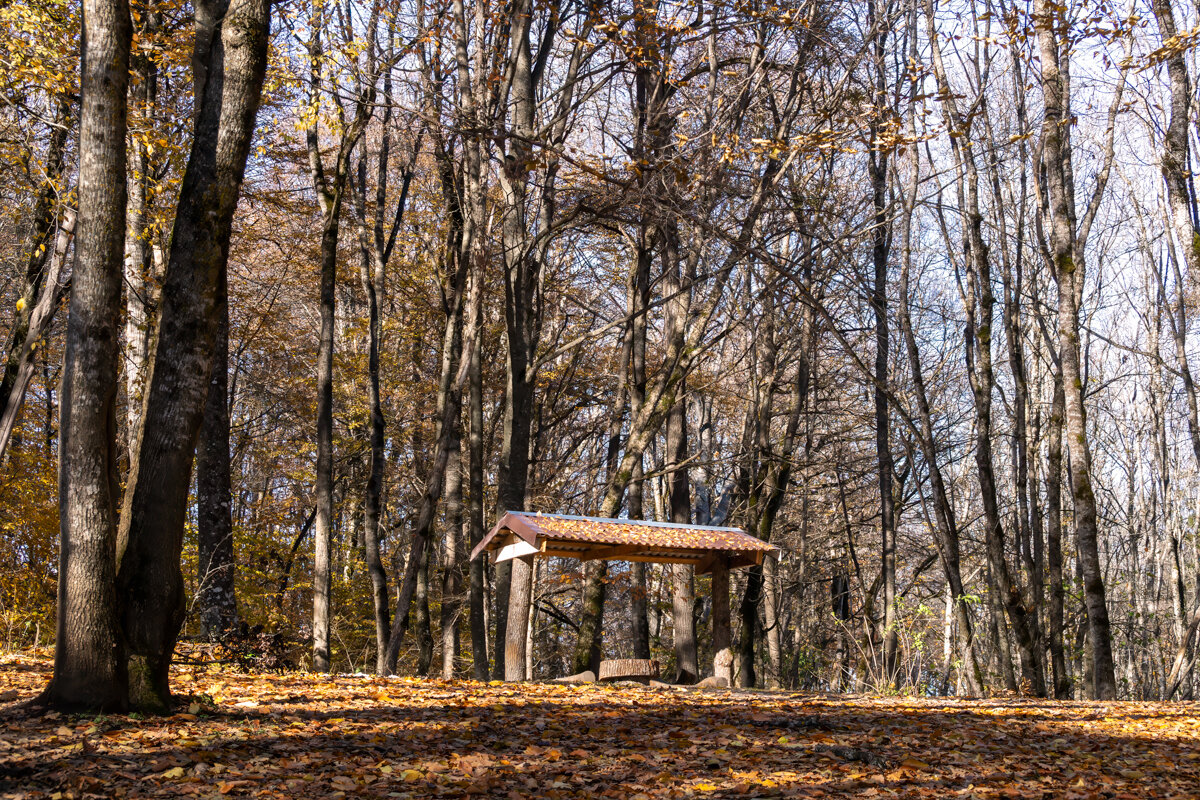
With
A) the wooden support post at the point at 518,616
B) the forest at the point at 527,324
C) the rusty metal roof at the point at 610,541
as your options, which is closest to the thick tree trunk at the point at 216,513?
the forest at the point at 527,324

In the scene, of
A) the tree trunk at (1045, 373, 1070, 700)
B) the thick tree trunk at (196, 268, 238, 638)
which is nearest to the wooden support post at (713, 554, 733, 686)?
the tree trunk at (1045, 373, 1070, 700)

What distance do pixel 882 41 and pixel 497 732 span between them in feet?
42.8

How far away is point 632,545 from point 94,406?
5903mm

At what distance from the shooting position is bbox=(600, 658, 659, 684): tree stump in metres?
10.4

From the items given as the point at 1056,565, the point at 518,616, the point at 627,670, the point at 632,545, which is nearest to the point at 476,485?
the point at 518,616

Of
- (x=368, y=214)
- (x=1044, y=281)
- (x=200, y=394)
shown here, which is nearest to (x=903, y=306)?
(x=1044, y=281)

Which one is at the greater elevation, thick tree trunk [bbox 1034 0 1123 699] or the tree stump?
thick tree trunk [bbox 1034 0 1123 699]

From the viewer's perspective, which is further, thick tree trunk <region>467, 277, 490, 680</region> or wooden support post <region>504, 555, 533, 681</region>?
thick tree trunk <region>467, 277, 490, 680</region>

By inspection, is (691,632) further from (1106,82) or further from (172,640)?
(1106,82)

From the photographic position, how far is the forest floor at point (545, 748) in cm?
416

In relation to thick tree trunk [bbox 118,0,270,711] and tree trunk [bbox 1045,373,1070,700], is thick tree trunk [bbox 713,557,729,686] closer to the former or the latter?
tree trunk [bbox 1045,373,1070,700]

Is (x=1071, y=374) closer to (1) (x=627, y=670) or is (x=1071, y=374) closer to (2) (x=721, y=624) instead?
(2) (x=721, y=624)

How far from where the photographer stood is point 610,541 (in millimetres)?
9641

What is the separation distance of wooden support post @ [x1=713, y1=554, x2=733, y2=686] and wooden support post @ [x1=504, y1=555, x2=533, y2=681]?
232 cm
